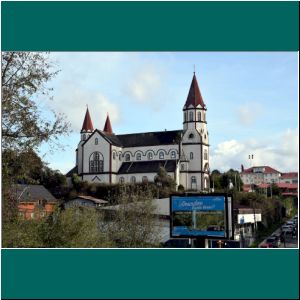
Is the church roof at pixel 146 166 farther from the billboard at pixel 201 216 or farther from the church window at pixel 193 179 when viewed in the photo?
the billboard at pixel 201 216

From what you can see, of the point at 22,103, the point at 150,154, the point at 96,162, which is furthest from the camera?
the point at 150,154

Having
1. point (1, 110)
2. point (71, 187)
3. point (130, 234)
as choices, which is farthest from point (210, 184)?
point (1, 110)

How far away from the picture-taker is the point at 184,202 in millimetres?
8266

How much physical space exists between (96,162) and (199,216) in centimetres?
1578

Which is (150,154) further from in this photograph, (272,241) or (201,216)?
(201,216)

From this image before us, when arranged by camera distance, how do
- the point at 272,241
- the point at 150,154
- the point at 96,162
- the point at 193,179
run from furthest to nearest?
the point at 150,154 → the point at 193,179 → the point at 96,162 → the point at 272,241

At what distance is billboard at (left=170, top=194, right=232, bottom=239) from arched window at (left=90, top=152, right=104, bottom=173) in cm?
1500

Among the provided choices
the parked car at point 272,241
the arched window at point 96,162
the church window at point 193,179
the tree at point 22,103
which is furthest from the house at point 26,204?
the church window at point 193,179

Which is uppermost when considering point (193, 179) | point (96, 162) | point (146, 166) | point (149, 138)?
point (149, 138)

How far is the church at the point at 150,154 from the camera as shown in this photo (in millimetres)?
22953

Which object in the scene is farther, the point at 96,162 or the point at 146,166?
the point at 146,166

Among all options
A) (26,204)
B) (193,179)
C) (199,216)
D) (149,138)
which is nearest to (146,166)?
(149,138)

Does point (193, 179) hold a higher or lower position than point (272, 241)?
higher

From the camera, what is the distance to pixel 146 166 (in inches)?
937
